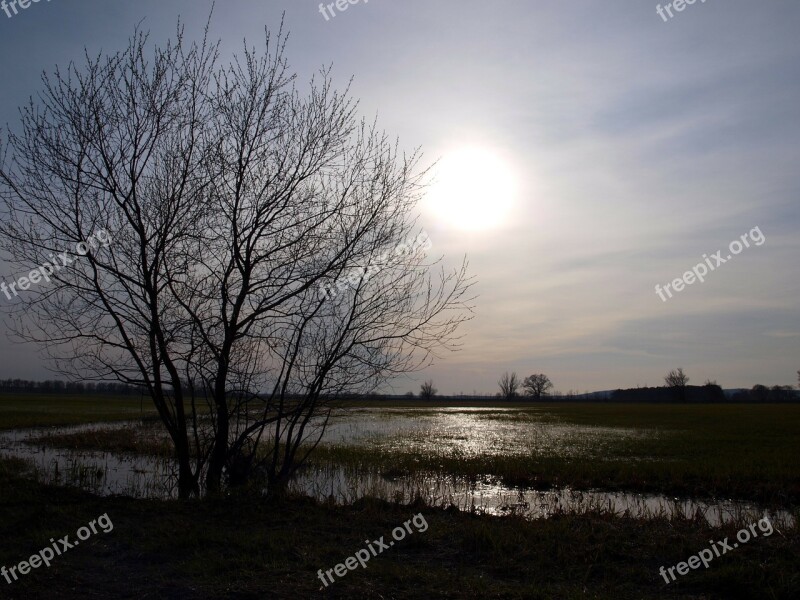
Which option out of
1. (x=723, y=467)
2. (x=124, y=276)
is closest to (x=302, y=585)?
(x=124, y=276)

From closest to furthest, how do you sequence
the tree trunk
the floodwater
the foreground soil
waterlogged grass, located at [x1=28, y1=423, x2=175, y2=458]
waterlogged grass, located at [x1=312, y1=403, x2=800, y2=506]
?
the foreground soil, the tree trunk, the floodwater, waterlogged grass, located at [x1=312, y1=403, x2=800, y2=506], waterlogged grass, located at [x1=28, y1=423, x2=175, y2=458]

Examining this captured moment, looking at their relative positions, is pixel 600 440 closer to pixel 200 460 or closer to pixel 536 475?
pixel 536 475

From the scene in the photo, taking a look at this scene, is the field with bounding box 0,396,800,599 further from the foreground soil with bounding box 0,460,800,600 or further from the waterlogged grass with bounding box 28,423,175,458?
the waterlogged grass with bounding box 28,423,175,458

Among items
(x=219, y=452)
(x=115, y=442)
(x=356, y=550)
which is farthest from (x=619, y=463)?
(x=115, y=442)

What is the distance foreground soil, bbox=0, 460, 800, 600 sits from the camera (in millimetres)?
5871

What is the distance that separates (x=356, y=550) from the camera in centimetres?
722

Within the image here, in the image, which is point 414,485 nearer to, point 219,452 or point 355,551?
point 219,452

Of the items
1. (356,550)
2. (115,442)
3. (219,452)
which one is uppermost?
(219,452)

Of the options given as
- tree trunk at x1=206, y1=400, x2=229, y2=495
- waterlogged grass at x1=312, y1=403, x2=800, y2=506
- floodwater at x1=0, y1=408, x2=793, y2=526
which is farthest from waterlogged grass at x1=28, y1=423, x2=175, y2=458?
tree trunk at x1=206, y1=400, x2=229, y2=495

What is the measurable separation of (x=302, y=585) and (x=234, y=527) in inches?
110

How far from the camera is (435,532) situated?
807 centimetres

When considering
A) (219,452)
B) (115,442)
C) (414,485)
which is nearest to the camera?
(219,452)

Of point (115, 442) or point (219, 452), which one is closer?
point (219, 452)

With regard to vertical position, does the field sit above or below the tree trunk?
below
